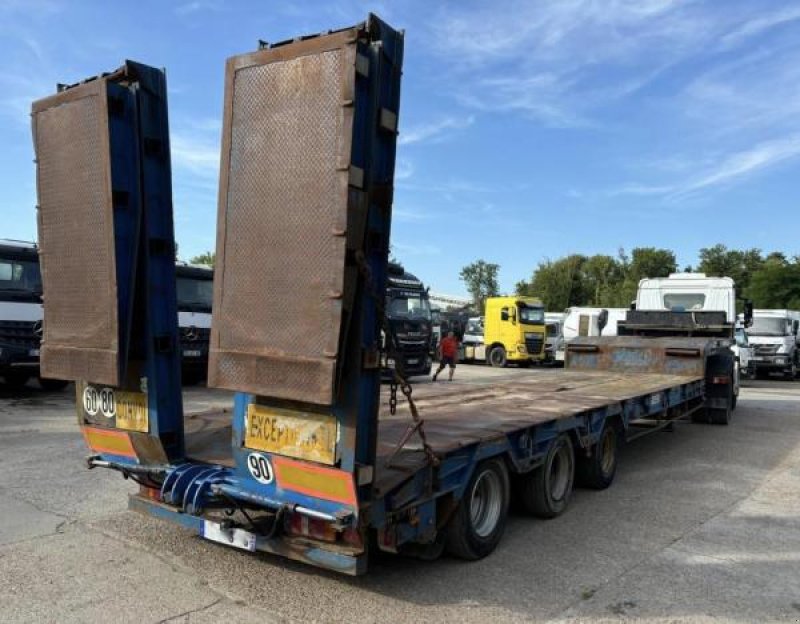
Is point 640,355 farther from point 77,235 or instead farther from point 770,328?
point 770,328

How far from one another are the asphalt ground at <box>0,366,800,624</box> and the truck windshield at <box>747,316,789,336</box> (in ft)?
64.8

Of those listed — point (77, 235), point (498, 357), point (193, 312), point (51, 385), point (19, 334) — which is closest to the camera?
point (77, 235)

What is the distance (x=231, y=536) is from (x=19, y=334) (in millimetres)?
10523

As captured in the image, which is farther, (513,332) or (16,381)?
(513,332)

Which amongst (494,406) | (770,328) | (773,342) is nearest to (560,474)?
(494,406)

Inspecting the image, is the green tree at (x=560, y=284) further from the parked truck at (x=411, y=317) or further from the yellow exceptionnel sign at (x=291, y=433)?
the yellow exceptionnel sign at (x=291, y=433)

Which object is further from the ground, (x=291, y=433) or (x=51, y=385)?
(x=291, y=433)

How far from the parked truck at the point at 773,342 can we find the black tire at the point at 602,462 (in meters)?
19.7

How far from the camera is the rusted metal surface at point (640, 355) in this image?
11180 mm

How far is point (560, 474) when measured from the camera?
6.31 meters

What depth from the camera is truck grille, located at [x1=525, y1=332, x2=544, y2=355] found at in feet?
90.4

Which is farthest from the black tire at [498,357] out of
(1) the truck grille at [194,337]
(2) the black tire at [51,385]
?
(2) the black tire at [51,385]

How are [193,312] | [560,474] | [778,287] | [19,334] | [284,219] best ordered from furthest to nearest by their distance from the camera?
[778,287] < [193,312] < [19,334] < [560,474] < [284,219]

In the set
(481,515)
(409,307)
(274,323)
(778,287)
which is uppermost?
(778,287)
